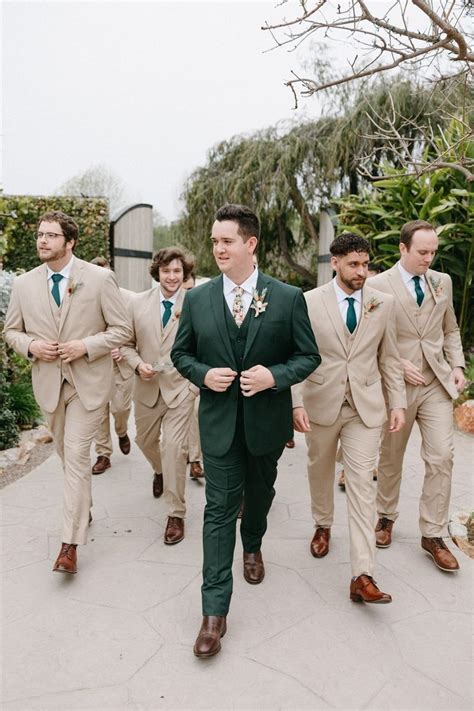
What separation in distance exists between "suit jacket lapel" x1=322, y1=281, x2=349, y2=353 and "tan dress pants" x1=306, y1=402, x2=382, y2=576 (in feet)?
1.39

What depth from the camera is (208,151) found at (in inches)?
642

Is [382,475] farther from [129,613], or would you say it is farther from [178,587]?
[129,613]

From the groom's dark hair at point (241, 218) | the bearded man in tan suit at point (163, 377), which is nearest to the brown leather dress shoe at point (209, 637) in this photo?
the bearded man in tan suit at point (163, 377)

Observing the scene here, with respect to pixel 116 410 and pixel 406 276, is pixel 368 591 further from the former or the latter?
pixel 116 410

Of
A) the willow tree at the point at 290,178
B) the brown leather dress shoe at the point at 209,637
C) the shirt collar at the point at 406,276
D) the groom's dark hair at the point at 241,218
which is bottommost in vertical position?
the brown leather dress shoe at the point at 209,637

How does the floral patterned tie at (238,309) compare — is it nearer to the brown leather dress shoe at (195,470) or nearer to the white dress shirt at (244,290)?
the white dress shirt at (244,290)

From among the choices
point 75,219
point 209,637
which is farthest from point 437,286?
point 75,219

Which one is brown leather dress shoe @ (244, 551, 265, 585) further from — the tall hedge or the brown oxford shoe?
the tall hedge

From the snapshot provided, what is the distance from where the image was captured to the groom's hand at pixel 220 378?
3010mm

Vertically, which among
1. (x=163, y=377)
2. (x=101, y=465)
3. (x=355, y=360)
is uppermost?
(x=355, y=360)

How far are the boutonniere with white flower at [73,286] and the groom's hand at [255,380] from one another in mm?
1577

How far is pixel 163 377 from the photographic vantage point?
4.66m

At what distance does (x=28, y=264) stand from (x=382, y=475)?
884 centimetres

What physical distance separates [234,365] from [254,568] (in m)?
1.43
